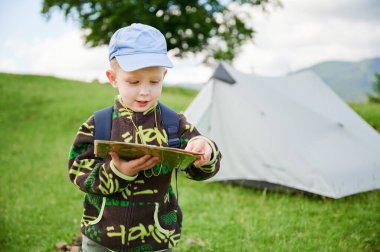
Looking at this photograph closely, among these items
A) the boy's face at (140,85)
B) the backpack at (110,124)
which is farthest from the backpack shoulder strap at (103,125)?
the boy's face at (140,85)

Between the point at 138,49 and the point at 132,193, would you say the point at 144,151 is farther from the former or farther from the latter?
the point at 138,49

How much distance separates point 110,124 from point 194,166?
0.48 m

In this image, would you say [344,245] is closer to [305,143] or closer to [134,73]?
[305,143]

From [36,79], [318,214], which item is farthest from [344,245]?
[36,79]

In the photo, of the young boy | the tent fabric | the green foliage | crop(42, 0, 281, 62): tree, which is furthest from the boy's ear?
crop(42, 0, 281, 62): tree

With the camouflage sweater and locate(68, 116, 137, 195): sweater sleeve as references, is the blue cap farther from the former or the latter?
locate(68, 116, 137, 195): sweater sleeve

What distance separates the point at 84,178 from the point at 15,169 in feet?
20.1

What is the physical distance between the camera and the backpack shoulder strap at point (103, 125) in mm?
1737

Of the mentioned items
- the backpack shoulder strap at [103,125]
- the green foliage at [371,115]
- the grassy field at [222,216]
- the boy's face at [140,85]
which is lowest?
the grassy field at [222,216]

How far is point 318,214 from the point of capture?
3.97m

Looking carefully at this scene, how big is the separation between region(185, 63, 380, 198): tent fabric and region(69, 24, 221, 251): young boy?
9.79 ft

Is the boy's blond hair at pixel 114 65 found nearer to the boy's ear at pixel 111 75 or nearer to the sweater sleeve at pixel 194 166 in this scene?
the boy's ear at pixel 111 75

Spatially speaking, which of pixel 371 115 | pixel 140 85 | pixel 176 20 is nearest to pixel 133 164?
pixel 140 85

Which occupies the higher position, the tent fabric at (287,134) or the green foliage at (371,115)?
the tent fabric at (287,134)
